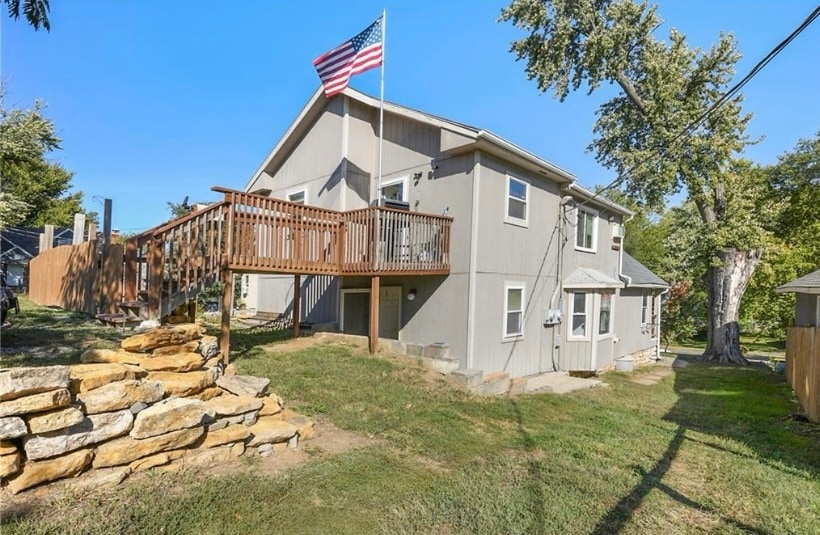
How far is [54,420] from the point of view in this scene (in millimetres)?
3246

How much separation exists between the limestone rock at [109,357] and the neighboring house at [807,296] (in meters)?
12.3

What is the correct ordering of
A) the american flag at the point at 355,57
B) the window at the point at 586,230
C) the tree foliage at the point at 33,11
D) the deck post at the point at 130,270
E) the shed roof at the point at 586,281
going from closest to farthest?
the tree foliage at the point at 33,11 < the deck post at the point at 130,270 < the american flag at the point at 355,57 < the shed roof at the point at 586,281 < the window at the point at 586,230

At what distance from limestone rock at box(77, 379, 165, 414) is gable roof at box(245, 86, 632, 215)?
23.2 feet

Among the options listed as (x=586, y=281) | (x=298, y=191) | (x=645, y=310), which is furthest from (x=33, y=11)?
(x=645, y=310)

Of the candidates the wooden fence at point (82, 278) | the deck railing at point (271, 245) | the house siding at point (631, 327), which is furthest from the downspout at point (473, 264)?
the house siding at point (631, 327)

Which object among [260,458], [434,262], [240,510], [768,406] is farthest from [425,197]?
[768,406]

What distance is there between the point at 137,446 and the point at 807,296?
17.1m

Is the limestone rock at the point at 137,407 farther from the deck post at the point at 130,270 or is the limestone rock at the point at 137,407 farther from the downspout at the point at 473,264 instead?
the downspout at the point at 473,264

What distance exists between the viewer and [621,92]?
17516 millimetres

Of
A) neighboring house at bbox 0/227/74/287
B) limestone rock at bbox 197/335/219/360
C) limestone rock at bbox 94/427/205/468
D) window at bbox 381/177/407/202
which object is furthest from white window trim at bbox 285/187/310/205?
neighboring house at bbox 0/227/74/287

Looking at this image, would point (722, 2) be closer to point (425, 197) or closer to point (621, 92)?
point (425, 197)

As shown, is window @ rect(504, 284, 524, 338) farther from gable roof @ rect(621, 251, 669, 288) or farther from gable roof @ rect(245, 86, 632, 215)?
gable roof @ rect(621, 251, 669, 288)

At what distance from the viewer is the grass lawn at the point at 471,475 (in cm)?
331

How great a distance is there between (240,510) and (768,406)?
10.7 meters
